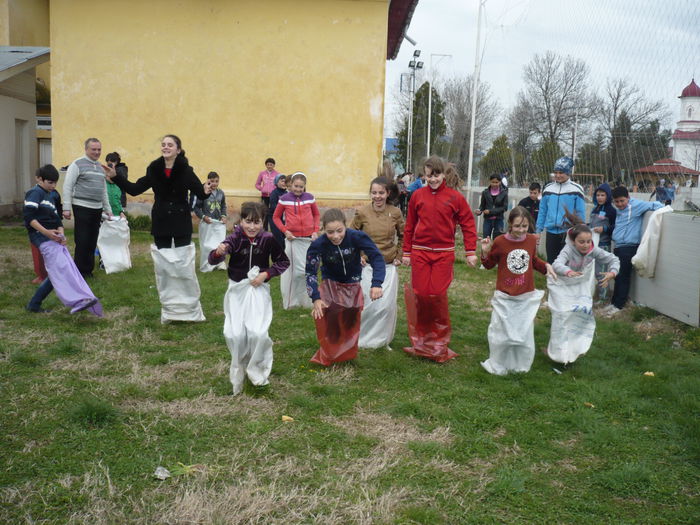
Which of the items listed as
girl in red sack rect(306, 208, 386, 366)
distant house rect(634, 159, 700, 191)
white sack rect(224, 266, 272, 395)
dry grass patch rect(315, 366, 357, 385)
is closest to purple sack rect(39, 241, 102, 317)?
white sack rect(224, 266, 272, 395)

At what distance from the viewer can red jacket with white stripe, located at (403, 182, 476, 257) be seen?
20.4ft

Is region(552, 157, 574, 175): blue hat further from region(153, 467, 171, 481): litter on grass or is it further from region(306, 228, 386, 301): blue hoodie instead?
region(153, 467, 171, 481): litter on grass

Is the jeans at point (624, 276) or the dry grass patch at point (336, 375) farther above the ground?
the jeans at point (624, 276)

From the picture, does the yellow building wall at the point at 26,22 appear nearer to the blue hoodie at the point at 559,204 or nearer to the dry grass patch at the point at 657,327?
the blue hoodie at the point at 559,204

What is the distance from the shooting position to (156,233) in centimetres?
719

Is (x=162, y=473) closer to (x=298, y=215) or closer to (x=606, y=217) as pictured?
(x=298, y=215)

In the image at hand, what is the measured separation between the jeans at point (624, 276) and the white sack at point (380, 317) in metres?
3.88

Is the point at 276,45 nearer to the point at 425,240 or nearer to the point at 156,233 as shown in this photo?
the point at 156,233

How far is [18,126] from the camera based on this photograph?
728 inches

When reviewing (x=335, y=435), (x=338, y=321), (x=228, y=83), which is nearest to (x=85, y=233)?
(x=338, y=321)

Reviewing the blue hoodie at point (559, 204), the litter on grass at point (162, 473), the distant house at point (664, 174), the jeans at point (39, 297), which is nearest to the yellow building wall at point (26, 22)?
the jeans at point (39, 297)

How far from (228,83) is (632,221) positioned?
1112 centimetres

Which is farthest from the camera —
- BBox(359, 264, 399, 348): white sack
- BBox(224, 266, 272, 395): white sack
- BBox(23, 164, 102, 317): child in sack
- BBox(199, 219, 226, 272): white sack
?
BBox(199, 219, 226, 272): white sack

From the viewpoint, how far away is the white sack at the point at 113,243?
1032 centimetres
